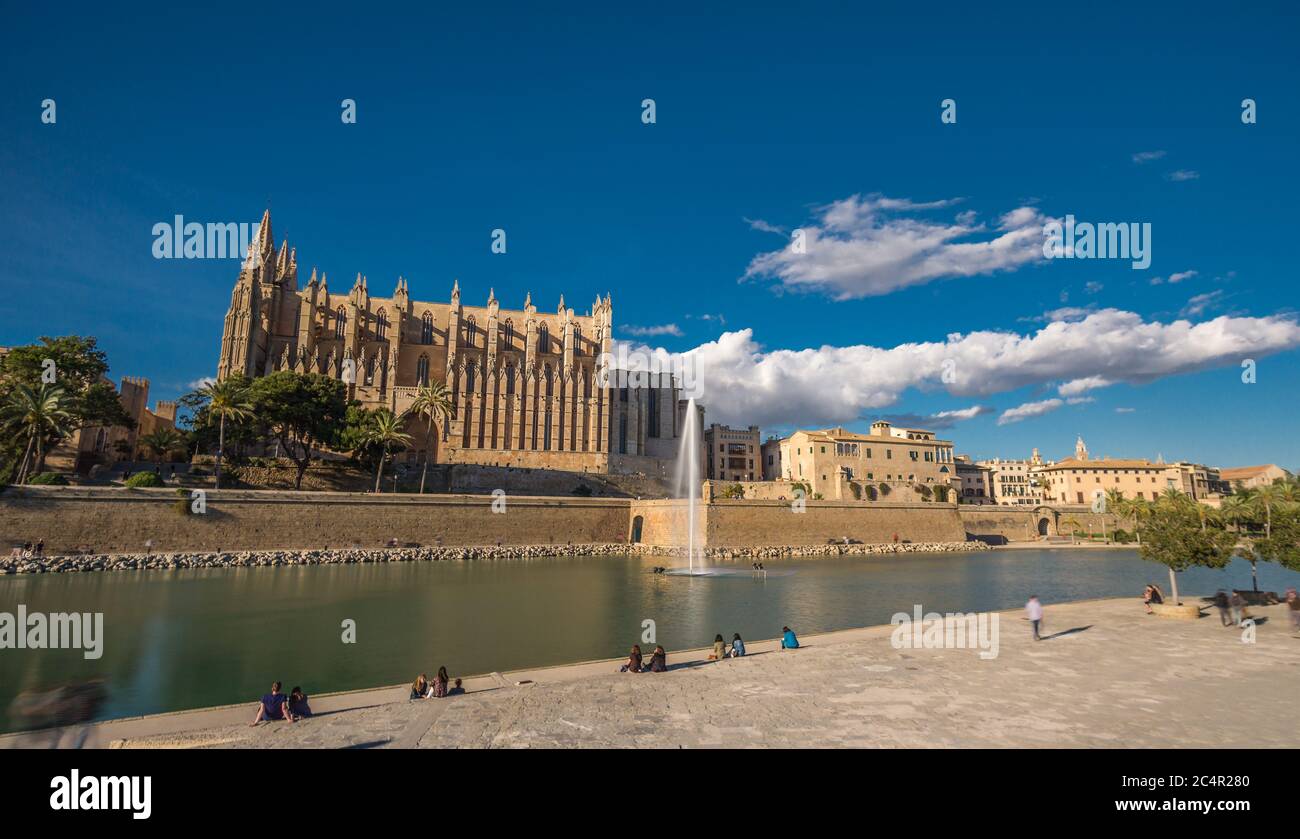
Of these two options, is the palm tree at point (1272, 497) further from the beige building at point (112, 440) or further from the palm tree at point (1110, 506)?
the beige building at point (112, 440)

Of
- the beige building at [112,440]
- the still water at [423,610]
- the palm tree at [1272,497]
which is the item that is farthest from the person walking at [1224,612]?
the beige building at [112,440]

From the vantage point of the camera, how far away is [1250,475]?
3844 inches

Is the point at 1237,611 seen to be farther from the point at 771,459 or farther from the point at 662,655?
the point at 771,459

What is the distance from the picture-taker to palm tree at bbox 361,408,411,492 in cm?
4454

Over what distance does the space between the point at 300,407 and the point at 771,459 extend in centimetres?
5679

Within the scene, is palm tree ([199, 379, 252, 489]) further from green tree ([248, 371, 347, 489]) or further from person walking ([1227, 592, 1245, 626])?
person walking ([1227, 592, 1245, 626])

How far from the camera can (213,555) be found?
3347 cm

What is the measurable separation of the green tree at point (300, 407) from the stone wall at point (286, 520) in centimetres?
622

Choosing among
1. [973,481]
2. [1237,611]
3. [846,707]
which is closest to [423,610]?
[846,707]

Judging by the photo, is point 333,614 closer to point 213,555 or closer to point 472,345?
point 213,555

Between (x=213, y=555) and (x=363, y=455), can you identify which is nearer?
(x=213, y=555)

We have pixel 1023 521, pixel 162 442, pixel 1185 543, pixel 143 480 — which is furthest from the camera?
pixel 1023 521
